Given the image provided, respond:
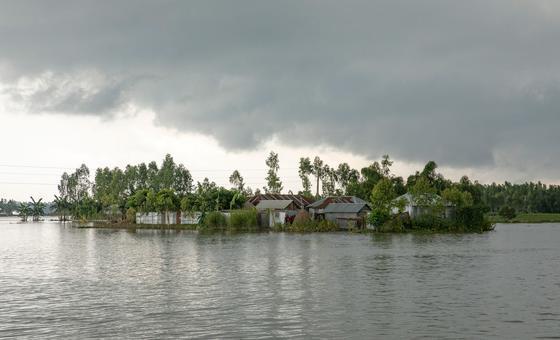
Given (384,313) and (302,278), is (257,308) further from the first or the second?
(302,278)

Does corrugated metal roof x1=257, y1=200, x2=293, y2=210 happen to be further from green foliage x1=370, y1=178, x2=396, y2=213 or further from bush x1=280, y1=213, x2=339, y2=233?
green foliage x1=370, y1=178, x2=396, y2=213

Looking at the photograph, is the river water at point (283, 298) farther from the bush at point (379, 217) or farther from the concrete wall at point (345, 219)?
the concrete wall at point (345, 219)

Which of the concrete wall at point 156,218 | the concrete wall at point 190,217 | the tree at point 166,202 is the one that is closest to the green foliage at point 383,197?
the concrete wall at point 190,217

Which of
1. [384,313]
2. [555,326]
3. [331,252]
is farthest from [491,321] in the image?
[331,252]

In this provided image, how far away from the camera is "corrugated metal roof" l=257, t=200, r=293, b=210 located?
130562 millimetres

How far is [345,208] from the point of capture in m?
118

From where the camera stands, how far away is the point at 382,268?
4312 centimetres

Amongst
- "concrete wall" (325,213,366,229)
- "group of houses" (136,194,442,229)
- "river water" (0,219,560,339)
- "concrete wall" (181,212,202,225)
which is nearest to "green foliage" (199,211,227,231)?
"group of houses" (136,194,442,229)

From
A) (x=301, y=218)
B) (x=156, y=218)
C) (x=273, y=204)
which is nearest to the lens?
(x=301, y=218)

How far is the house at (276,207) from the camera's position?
12162cm

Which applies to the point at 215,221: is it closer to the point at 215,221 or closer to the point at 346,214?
the point at 215,221

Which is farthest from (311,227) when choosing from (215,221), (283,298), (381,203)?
(283,298)

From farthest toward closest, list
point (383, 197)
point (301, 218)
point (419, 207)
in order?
point (301, 218) < point (419, 207) < point (383, 197)

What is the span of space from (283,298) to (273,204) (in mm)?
106075
